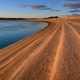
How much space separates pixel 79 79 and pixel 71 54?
4.33m

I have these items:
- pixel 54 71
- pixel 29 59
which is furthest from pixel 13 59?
pixel 54 71

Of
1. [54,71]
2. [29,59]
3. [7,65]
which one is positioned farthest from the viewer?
[29,59]

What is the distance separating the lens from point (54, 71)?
427 inches

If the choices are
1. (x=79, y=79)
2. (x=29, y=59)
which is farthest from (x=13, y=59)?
(x=79, y=79)

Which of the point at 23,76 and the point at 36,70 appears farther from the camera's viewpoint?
the point at 36,70

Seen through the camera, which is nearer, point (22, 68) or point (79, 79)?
point (79, 79)

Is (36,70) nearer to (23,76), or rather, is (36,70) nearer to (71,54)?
(23,76)

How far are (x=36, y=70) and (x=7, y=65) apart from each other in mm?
1777

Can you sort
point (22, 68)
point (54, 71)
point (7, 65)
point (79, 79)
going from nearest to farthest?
point (79, 79), point (54, 71), point (22, 68), point (7, 65)

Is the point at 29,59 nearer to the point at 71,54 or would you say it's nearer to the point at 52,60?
the point at 52,60

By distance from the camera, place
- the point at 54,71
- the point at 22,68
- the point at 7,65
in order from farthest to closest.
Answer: the point at 7,65, the point at 22,68, the point at 54,71

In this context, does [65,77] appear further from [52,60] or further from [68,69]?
[52,60]

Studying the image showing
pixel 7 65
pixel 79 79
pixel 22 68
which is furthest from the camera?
pixel 7 65

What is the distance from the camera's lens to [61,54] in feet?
46.9
